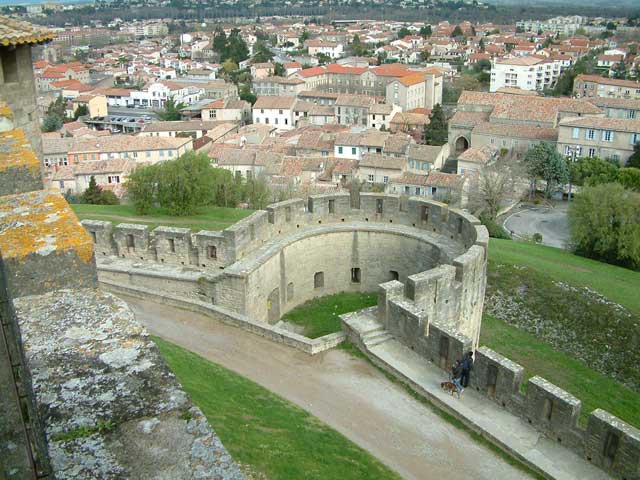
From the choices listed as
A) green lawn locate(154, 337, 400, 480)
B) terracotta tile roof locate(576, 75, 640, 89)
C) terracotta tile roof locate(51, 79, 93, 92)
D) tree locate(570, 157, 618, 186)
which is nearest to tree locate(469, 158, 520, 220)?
tree locate(570, 157, 618, 186)

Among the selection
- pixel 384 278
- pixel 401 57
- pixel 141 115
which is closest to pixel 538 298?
pixel 384 278

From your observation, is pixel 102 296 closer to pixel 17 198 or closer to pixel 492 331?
pixel 17 198

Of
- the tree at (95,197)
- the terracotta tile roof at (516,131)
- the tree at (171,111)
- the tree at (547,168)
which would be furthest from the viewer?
the tree at (171,111)

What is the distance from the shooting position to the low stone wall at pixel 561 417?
28.0ft

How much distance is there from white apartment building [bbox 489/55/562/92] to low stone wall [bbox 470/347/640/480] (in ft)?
315

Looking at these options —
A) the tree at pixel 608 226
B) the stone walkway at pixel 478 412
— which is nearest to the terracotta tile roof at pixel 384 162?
the tree at pixel 608 226

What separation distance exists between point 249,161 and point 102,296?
51952mm

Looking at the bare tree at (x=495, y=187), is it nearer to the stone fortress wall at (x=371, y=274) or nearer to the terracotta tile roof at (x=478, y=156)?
the terracotta tile roof at (x=478, y=156)

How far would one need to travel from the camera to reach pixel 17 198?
592 centimetres

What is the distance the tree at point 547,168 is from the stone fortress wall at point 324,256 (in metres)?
37.9

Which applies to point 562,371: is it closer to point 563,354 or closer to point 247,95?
point 563,354

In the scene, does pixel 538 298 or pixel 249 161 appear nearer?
pixel 538 298

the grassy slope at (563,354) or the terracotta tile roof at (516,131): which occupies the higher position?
the grassy slope at (563,354)

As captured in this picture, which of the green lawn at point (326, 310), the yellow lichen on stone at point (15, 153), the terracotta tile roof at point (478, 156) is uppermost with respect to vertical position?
the yellow lichen on stone at point (15, 153)
